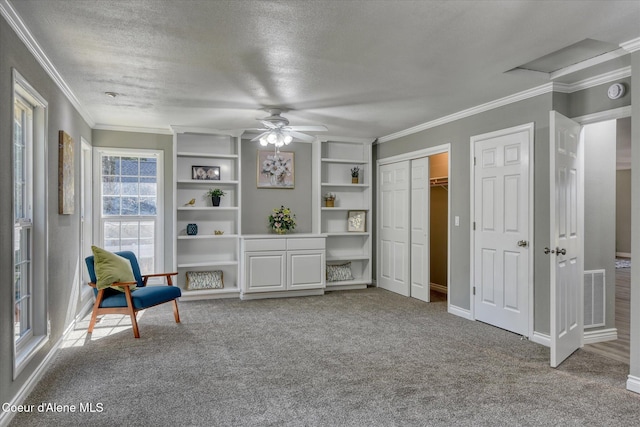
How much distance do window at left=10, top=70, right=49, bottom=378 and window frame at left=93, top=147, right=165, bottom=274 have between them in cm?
258

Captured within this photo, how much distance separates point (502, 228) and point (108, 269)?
4015mm

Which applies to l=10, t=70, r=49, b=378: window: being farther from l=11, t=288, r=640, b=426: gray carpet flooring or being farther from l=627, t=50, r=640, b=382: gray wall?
l=627, t=50, r=640, b=382: gray wall

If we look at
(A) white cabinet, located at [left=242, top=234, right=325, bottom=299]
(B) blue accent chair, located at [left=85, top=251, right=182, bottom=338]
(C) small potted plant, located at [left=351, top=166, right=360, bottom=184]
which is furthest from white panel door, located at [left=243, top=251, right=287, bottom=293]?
(C) small potted plant, located at [left=351, top=166, right=360, bottom=184]

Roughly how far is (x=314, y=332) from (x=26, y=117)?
309cm

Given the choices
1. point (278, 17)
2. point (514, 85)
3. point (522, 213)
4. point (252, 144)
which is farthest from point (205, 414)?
point (252, 144)

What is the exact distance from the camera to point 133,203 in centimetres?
589

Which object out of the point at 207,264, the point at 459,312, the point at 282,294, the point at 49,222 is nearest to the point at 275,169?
the point at 207,264

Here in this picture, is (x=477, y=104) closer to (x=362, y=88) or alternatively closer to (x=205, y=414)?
(x=362, y=88)

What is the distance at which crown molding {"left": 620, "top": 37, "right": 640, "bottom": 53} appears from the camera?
277 centimetres

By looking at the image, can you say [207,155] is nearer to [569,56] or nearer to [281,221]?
[281,221]

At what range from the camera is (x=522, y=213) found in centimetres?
406

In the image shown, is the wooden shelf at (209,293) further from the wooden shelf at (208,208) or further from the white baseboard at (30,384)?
the white baseboard at (30,384)

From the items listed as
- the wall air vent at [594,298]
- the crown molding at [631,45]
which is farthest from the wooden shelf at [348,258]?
the crown molding at [631,45]

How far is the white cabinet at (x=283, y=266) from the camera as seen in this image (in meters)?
5.71
